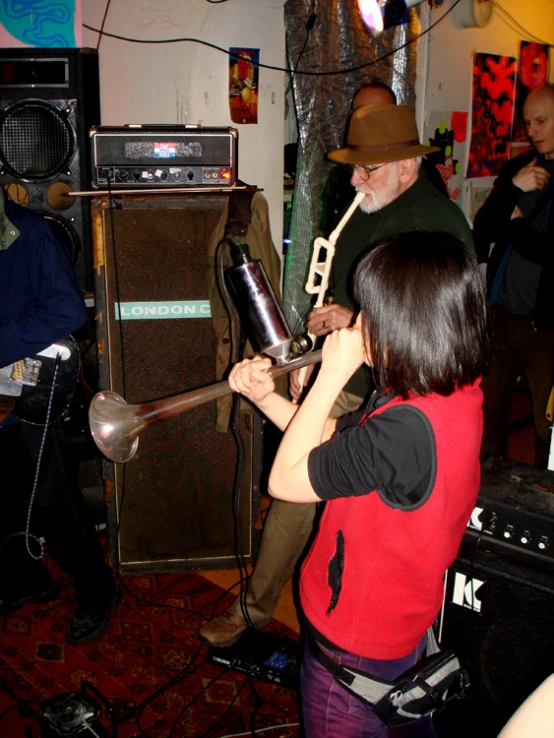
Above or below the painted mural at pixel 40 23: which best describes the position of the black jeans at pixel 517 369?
below

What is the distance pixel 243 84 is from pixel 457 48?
163 centimetres

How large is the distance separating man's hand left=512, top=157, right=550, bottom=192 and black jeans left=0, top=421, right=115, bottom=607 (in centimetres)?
240

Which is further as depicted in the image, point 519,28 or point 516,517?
point 519,28

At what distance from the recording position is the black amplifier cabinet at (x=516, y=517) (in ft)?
5.89

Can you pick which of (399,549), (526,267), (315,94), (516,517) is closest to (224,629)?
(516,517)

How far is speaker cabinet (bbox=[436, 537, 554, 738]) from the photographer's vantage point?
1.76 metres

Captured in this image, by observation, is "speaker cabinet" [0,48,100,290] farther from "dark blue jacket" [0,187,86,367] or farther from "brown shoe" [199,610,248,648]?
"brown shoe" [199,610,248,648]

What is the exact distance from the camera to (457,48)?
433 cm

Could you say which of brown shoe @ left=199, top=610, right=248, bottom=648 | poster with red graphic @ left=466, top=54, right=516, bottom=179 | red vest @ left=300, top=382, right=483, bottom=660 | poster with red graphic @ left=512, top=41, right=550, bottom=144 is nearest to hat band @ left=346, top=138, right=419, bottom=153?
red vest @ left=300, top=382, right=483, bottom=660

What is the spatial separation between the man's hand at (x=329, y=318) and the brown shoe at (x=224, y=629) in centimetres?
123

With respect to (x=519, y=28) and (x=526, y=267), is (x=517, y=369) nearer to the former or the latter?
(x=526, y=267)

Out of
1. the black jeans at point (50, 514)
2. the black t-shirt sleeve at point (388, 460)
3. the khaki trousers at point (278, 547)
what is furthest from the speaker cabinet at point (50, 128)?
the black t-shirt sleeve at point (388, 460)

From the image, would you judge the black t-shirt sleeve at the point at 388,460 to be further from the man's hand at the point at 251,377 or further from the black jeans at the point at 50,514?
the black jeans at the point at 50,514

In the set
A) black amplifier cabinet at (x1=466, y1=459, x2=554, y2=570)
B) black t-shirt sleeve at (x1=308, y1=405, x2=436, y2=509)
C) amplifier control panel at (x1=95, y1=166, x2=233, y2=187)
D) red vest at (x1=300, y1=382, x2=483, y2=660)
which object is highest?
amplifier control panel at (x1=95, y1=166, x2=233, y2=187)
